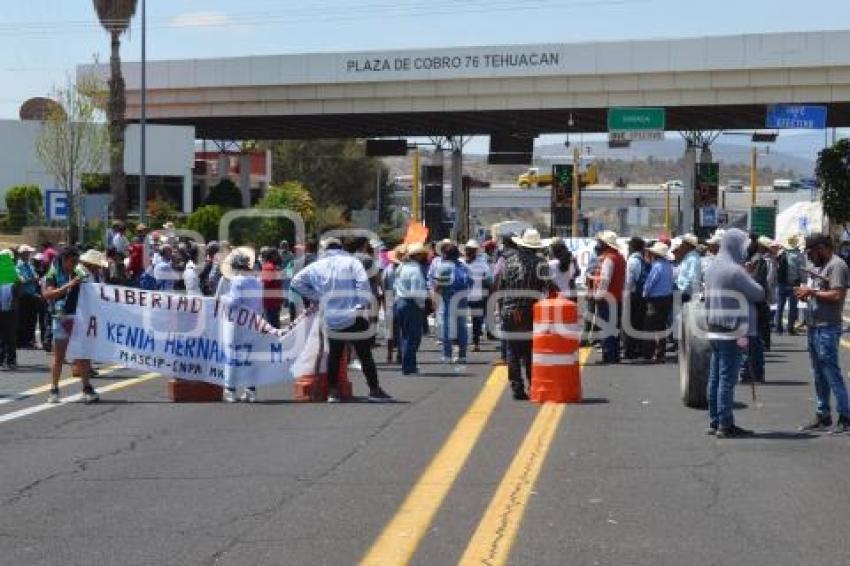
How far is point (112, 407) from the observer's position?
1478cm

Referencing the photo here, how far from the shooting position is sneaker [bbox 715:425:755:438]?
472 inches

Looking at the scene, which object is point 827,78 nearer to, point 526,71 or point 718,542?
point 526,71

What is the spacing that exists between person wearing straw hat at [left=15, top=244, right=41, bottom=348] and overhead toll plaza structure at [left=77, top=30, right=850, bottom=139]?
30.0 m

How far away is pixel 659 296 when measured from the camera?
20.1 m

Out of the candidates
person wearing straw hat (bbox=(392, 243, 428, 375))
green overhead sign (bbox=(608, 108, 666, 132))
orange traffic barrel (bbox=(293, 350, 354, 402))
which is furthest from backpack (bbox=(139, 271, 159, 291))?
green overhead sign (bbox=(608, 108, 666, 132))

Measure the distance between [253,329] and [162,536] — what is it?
730 cm

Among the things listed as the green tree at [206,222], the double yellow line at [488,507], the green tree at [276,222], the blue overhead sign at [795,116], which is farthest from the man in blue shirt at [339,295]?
the blue overhead sign at [795,116]

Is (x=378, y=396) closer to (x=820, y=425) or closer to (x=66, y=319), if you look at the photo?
(x=66, y=319)

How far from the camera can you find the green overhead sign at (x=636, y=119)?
47.4m

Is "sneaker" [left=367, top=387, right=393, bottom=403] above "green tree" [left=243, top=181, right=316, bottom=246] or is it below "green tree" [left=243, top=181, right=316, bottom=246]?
below

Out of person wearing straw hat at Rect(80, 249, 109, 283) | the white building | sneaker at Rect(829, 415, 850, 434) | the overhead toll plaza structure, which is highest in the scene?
the overhead toll plaza structure

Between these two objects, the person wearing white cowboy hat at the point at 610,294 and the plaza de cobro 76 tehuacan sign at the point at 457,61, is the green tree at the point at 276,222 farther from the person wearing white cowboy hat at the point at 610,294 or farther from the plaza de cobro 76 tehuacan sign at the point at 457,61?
the person wearing white cowboy hat at the point at 610,294

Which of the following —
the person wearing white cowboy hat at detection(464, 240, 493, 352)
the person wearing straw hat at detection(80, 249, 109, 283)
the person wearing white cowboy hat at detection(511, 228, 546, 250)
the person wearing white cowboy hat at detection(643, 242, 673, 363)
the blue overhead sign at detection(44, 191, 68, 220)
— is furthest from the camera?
the blue overhead sign at detection(44, 191, 68, 220)

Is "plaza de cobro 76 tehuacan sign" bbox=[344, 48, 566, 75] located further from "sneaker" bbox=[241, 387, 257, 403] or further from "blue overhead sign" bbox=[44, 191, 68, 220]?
"sneaker" bbox=[241, 387, 257, 403]
